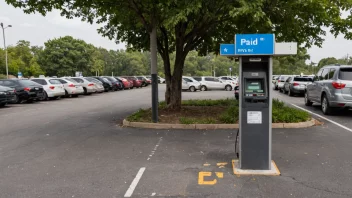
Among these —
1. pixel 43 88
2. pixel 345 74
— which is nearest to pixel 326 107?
pixel 345 74

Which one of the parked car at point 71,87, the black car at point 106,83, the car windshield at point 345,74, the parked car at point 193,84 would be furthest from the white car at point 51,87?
the car windshield at point 345,74

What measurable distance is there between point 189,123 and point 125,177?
425 cm

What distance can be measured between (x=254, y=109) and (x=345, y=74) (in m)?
7.21

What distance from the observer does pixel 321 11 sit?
29.6 ft

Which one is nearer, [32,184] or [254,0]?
[32,184]

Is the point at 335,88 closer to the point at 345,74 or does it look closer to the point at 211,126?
the point at 345,74

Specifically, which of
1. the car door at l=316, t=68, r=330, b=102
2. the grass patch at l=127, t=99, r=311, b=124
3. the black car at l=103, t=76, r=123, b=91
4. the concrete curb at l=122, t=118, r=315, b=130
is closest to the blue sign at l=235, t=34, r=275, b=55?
the concrete curb at l=122, t=118, r=315, b=130

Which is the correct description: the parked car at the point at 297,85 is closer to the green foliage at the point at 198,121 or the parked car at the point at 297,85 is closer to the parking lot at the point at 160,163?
the parking lot at the point at 160,163

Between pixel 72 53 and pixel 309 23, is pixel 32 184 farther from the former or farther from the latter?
pixel 72 53

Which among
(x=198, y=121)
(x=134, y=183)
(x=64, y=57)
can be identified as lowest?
(x=134, y=183)

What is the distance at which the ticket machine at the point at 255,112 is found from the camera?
17.0 ft

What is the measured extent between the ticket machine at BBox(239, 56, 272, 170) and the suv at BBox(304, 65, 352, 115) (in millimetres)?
6773

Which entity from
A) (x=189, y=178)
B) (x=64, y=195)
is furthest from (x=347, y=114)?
(x=64, y=195)

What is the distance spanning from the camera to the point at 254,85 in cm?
522
